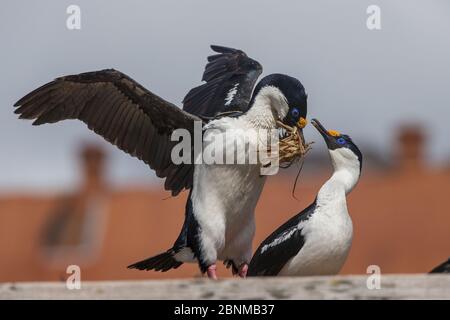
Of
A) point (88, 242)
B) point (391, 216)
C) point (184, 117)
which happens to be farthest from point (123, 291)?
point (88, 242)

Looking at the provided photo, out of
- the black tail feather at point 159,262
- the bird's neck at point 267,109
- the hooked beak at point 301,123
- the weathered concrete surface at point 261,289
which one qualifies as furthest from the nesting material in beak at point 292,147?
the weathered concrete surface at point 261,289

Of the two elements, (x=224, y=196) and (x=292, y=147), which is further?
(x=224, y=196)

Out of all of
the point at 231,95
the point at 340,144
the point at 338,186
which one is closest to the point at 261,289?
the point at 338,186

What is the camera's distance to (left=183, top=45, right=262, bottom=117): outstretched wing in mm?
10055

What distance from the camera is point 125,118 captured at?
9336 mm

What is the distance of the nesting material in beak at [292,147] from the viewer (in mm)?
8227

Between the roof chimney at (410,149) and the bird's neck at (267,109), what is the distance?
17089mm

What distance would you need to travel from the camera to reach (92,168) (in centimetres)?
2853

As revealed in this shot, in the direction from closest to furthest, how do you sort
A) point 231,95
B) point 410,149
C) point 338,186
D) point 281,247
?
1. point 281,247
2. point 338,186
3. point 231,95
4. point 410,149

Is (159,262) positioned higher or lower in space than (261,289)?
lower

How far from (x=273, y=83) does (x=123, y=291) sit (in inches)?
152

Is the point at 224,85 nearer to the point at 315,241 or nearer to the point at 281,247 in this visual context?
the point at 281,247

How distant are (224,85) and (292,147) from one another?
2330 millimetres

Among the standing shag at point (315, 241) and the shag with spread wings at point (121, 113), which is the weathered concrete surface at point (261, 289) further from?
the shag with spread wings at point (121, 113)
